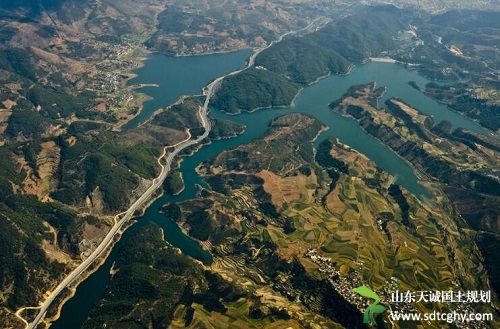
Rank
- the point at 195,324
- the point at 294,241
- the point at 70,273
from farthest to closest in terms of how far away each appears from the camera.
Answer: the point at 294,241
the point at 70,273
the point at 195,324

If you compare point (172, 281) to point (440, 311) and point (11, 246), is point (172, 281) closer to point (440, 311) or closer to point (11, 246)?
point (11, 246)

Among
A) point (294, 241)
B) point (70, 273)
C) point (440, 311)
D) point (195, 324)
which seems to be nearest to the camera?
point (195, 324)

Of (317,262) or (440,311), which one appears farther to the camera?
(317,262)

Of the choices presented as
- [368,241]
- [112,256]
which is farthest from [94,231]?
[368,241]

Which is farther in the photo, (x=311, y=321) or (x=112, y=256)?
(x=112, y=256)

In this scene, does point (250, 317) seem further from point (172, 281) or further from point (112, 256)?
point (112, 256)

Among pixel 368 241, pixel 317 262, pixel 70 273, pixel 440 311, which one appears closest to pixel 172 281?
pixel 70 273
